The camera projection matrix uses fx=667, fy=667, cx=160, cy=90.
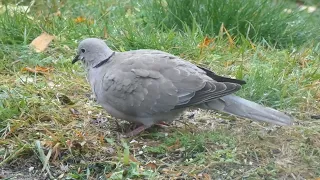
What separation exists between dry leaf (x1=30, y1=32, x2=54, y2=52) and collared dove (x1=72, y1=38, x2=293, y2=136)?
4.39 ft

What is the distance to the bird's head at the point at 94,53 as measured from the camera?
426 cm

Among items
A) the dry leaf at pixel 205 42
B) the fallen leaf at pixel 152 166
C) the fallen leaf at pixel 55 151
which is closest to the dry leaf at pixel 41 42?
the dry leaf at pixel 205 42

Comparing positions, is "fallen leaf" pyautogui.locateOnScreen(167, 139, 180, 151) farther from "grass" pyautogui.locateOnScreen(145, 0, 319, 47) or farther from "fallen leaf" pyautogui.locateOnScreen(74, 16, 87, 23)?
"fallen leaf" pyautogui.locateOnScreen(74, 16, 87, 23)

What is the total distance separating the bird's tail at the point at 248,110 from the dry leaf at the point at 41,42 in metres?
1.78

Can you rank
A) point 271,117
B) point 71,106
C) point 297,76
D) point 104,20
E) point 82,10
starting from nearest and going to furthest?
1. point 271,117
2. point 71,106
3. point 297,76
4. point 104,20
5. point 82,10

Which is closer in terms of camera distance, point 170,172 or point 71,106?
point 170,172

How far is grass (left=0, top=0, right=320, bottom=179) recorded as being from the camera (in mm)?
3721

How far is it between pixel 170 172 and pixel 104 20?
2598 millimetres

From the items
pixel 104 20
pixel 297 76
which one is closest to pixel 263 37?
pixel 297 76

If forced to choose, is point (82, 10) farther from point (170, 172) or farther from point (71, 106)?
point (170, 172)

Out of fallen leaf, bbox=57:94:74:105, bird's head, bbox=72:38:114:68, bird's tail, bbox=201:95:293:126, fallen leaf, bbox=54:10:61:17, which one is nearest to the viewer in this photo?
bird's tail, bbox=201:95:293:126

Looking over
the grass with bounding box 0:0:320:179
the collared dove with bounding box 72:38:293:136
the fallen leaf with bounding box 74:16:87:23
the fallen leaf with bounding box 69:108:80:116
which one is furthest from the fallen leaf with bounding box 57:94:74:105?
the fallen leaf with bounding box 74:16:87:23

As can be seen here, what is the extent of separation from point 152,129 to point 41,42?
1600 millimetres

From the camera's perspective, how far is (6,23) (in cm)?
544
